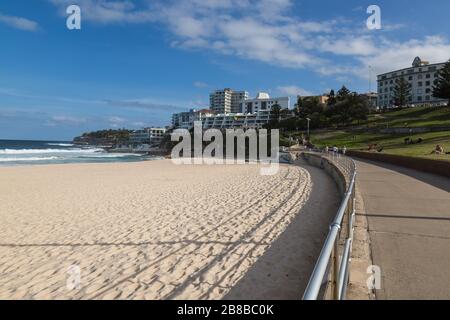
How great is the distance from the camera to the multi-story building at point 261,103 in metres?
174

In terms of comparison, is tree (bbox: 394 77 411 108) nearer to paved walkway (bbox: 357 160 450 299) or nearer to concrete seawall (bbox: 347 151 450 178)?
concrete seawall (bbox: 347 151 450 178)

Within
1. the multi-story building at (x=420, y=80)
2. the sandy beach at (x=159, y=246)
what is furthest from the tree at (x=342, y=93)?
the sandy beach at (x=159, y=246)

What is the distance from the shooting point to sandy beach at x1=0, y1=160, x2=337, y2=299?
214 inches

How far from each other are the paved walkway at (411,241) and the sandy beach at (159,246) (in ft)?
4.12

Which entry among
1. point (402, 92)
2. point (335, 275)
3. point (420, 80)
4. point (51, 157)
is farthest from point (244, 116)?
point (335, 275)

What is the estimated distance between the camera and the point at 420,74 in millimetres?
110312

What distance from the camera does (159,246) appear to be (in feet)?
24.6

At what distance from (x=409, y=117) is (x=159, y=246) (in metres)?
85.1

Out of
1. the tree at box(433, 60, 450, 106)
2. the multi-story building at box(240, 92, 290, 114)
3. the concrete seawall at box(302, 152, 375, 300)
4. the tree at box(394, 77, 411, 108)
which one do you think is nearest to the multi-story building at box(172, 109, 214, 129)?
the multi-story building at box(240, 92, 290, 114)

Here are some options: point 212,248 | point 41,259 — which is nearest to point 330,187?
point 212,248

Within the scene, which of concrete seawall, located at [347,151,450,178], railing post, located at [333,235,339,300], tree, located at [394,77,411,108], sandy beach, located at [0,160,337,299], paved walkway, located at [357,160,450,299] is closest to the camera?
railing post, located at [333,235,339,300]

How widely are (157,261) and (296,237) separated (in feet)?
9.95

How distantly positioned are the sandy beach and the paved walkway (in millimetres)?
1255

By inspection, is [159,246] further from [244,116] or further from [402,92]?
[244,116]
